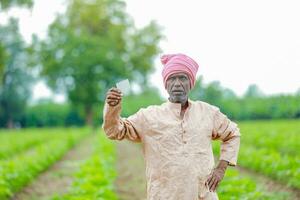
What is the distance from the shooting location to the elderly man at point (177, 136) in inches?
157

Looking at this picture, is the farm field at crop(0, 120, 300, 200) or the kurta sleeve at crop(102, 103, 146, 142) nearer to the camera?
the kurta sleeve at crop(102, 103, 146, 142)

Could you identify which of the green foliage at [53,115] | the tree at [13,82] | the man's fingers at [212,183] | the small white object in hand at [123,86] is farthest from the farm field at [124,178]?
the tree at [13,82]

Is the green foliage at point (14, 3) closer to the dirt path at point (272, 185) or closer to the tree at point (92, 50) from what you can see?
the dirt path at point (272, 185)

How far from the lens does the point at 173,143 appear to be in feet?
13.1

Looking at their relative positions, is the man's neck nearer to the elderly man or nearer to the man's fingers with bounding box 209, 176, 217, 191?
the elderly man

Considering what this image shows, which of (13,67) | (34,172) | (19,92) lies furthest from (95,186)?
(13,67)

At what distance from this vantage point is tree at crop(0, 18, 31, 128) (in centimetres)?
5684

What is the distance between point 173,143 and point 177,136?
2.1 inches

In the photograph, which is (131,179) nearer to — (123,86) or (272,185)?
(272,185)

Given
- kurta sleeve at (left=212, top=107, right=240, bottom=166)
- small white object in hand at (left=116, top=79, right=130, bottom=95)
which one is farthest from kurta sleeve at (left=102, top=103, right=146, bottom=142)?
kurta sleeve at (left=212, top=107, right=240, bottom=166)

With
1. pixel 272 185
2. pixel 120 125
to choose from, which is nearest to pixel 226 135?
pixel 120 125

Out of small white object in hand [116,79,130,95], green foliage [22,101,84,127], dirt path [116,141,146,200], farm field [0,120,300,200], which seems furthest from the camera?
green foliage [22,101,84,127]

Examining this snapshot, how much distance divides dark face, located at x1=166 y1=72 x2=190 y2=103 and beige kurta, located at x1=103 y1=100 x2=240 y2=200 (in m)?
0.06

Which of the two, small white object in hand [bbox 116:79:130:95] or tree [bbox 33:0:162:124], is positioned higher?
tree [bbox 33:0:162:124]
